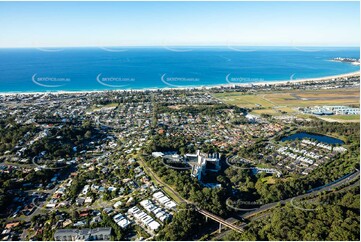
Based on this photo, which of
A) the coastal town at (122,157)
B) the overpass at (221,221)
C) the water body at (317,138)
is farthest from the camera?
the water body at (317,138)

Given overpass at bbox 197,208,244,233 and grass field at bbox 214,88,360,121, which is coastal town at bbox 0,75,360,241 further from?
grass field at bbox 214,88,360,121

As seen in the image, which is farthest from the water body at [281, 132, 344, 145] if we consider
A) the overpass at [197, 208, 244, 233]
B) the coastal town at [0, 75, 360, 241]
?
the overpass at [197, 208, 244, 233]

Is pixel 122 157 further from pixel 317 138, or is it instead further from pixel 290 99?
A: pixel 290 99

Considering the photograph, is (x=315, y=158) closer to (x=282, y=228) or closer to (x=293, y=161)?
(x=293, y=161)

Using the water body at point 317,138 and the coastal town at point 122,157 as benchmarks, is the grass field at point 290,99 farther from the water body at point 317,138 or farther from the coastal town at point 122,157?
Result: the water body at point 317,138

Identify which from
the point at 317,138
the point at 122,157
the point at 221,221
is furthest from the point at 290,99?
the point at 221,221

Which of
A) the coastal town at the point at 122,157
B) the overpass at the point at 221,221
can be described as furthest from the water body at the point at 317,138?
the overpass at the point at 221,221

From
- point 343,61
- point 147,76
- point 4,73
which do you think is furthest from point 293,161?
point 343,61
